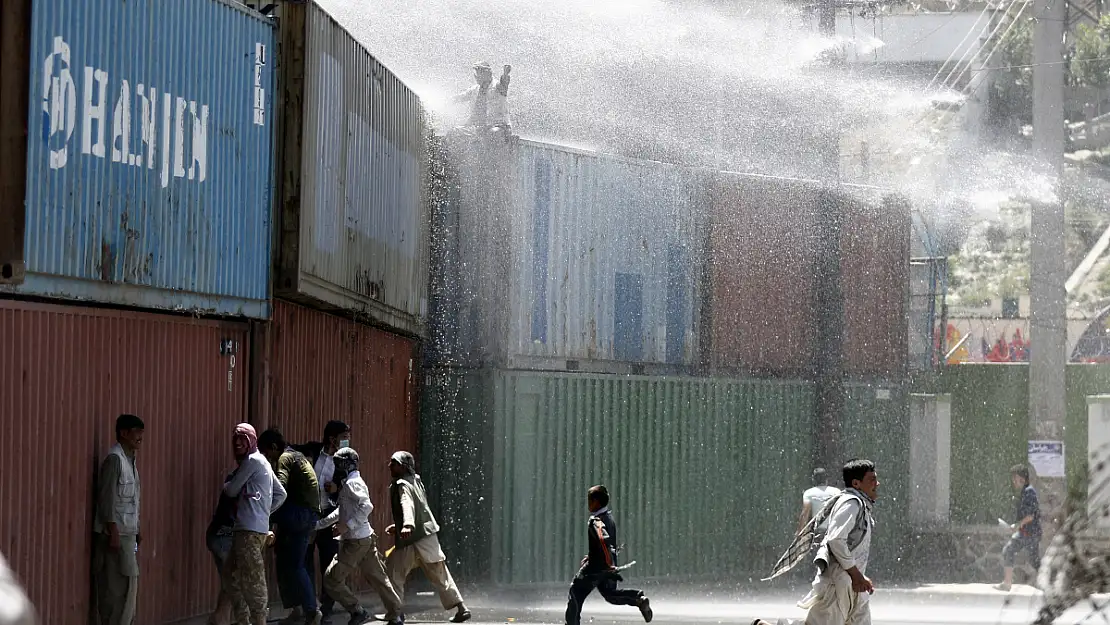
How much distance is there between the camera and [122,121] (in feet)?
34.2

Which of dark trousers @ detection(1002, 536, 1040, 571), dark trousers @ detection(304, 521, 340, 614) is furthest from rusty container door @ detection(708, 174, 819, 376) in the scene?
dark trousers @ detection(304, 521, 340, 614)

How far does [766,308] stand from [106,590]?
11084mm

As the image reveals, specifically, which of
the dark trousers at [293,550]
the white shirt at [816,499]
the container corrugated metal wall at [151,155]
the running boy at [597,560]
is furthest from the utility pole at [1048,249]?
the dark trousers at [293,550]

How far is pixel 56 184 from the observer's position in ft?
31.4

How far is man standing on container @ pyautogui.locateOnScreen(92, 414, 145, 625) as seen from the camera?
1009 centimetres

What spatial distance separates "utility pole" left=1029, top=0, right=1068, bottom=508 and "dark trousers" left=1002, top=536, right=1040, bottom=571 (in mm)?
1126

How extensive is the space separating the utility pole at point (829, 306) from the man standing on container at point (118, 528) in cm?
1106

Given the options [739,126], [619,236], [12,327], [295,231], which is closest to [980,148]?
[739,126]

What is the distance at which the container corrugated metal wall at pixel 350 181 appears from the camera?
526 inches

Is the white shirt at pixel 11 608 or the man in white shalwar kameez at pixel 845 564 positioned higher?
the white shirt at pixel 11 608

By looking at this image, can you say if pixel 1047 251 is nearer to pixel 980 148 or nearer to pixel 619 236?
pixel 619 236

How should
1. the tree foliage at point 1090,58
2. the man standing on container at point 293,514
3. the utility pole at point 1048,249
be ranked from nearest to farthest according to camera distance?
1. the man standing on container at point 293,514
2. the utility pole at point 1048,249
3. the tree foliage at point 1090,58

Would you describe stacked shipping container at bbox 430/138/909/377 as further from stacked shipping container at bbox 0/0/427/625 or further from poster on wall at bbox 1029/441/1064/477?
poster on wall at bbox 1029/441/1064/477

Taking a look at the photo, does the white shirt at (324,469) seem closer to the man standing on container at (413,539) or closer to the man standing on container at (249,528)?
the man standing on container at (413,539)
